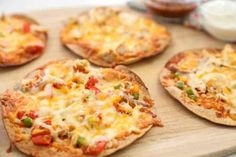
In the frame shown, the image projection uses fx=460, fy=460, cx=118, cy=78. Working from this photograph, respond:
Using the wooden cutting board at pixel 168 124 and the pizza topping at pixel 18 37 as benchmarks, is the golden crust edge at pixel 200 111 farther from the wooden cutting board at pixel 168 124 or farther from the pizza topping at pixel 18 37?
the pizza topping at pixel 18 37

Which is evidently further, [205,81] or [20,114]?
[205,81]

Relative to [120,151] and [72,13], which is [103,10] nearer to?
[72,13]

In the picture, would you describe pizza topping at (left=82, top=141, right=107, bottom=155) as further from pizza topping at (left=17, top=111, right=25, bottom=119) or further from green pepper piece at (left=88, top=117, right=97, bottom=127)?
pizza topping at (left=17, top=111, right=25, bottom=119)

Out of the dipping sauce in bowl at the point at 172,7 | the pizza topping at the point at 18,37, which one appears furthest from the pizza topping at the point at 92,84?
the dipping sauce in bowl at the point at 172,7

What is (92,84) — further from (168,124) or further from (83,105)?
(168,124)

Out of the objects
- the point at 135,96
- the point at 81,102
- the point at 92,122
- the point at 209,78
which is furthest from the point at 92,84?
the point at 209,78

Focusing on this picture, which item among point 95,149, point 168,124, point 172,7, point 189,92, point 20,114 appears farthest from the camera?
point 172,7

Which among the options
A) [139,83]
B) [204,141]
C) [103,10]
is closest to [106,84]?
[139,83]
